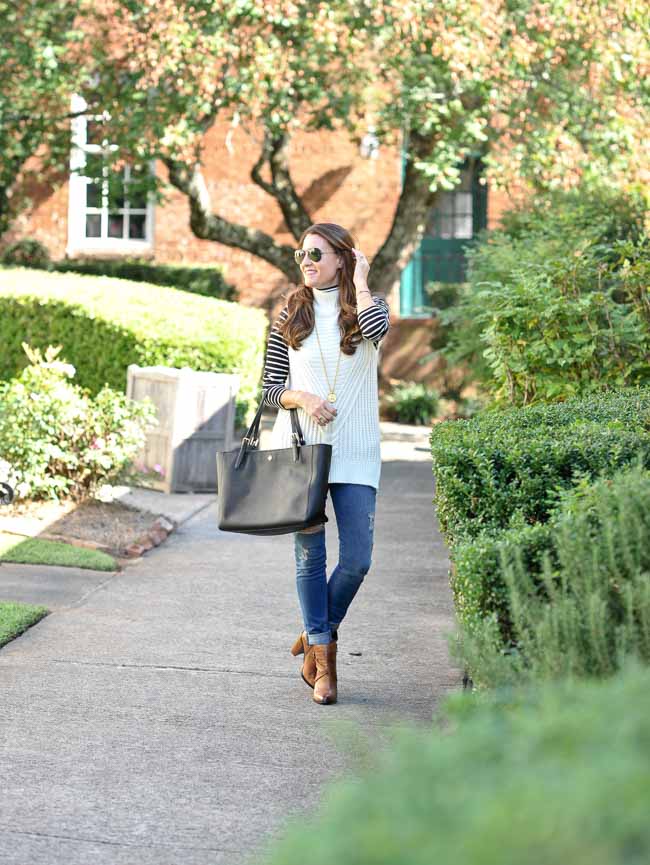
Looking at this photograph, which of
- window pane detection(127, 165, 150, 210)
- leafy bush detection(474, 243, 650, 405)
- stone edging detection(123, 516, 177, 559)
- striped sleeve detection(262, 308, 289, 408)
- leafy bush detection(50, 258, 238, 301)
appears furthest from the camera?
leafy bush detection(50, 258, 238, 301)

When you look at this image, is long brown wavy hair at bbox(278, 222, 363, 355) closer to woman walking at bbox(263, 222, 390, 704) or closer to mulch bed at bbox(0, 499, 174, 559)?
woman walking at bbox(263, 222, 390, 704)

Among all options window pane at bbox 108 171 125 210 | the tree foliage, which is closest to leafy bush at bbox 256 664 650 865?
the tree foliage

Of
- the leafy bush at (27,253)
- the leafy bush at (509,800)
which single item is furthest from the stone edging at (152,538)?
the leafy bush at (27,253)

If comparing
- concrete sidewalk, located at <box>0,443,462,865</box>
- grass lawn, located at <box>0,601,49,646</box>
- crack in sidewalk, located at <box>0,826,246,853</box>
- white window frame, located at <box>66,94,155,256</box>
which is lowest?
crack in sidewalk, located at <box>0,826,246,853</box>

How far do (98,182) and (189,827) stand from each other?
44.0 feet

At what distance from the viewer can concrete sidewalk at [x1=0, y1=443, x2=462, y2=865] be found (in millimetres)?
3746

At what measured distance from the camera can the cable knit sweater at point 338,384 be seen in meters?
5.14

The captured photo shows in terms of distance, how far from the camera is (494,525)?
14.5 feet

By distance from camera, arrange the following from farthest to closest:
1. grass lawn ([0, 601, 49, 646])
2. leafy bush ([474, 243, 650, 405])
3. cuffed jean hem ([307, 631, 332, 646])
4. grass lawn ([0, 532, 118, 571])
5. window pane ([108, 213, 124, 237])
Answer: window pane ([108, 213, 124, 237])
leafy bush ([474, 243, 650, 405])
grass lawn ([0, 532, 118, 571])
grass lawn ([0, 601, 49, 646])
cuffed jean hem ([307, 631, 332, 646])

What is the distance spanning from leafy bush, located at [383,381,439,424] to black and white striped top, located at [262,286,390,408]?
11.7 m

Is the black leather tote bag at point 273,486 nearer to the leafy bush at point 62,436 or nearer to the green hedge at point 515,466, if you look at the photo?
the green hedge at point 515,466

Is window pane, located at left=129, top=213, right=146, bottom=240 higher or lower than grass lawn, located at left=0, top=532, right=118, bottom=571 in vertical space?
higher

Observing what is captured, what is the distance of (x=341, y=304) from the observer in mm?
5223

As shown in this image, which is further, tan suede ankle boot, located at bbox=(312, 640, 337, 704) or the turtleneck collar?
the turtleneck collar
